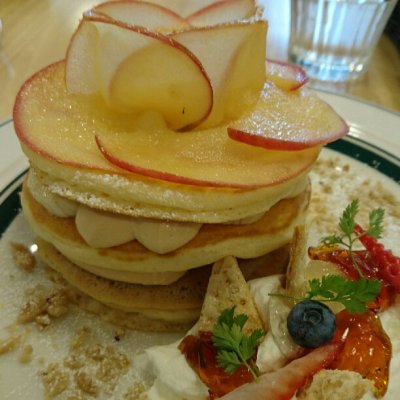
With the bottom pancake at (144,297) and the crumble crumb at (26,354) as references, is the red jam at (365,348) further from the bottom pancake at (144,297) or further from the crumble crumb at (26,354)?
the crumble crumb at (26,354)

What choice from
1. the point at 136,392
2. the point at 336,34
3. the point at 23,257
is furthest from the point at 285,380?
the point at 336,34

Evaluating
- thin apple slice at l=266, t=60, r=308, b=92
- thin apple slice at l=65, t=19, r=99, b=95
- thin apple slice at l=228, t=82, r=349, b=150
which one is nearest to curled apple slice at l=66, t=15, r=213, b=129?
thin apple slice at l=65, t=19, r=99, b=95

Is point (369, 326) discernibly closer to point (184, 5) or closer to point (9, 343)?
point (9, 343)

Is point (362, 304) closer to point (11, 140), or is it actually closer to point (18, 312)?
point (18, 312)

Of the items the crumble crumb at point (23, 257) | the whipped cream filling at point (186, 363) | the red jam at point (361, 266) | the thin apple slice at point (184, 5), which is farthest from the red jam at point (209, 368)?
the thin apple slice at point (184, 5)

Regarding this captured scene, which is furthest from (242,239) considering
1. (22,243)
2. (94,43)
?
(22,243)
